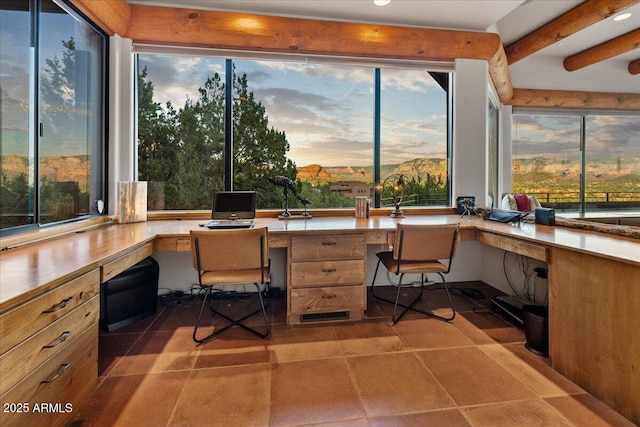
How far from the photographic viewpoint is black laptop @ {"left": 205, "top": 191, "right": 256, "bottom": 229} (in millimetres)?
2628

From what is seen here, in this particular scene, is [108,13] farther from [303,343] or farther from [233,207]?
[303,343]

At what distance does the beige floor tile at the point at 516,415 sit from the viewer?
4.59 ft

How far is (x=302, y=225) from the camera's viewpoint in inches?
98.6

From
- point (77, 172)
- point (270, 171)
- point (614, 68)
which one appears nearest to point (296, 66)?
point (270, 171)

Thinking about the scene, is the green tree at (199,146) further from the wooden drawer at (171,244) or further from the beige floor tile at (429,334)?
the beige floor tile at (429,334)

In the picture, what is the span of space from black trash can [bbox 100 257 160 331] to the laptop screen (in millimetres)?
693

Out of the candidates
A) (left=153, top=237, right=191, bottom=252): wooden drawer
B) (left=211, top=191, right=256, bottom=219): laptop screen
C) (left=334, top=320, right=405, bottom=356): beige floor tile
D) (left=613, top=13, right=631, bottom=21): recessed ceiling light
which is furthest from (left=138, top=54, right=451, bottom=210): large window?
(left=613, top=13, right=631, bottom=21): recessed ceiling light

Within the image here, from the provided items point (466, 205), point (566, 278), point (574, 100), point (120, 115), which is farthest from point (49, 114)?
point (574, 100)

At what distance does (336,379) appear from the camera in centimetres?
172

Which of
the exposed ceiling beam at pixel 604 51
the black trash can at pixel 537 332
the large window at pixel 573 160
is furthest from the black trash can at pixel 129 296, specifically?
A: the exposed ceiling beam at pixel 604 51

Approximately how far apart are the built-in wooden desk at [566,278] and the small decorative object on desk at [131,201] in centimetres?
34

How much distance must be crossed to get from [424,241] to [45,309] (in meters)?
2.13

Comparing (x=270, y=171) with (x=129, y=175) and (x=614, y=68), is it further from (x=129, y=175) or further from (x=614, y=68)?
(x=614, y=68)

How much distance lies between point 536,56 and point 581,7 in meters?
1.91
